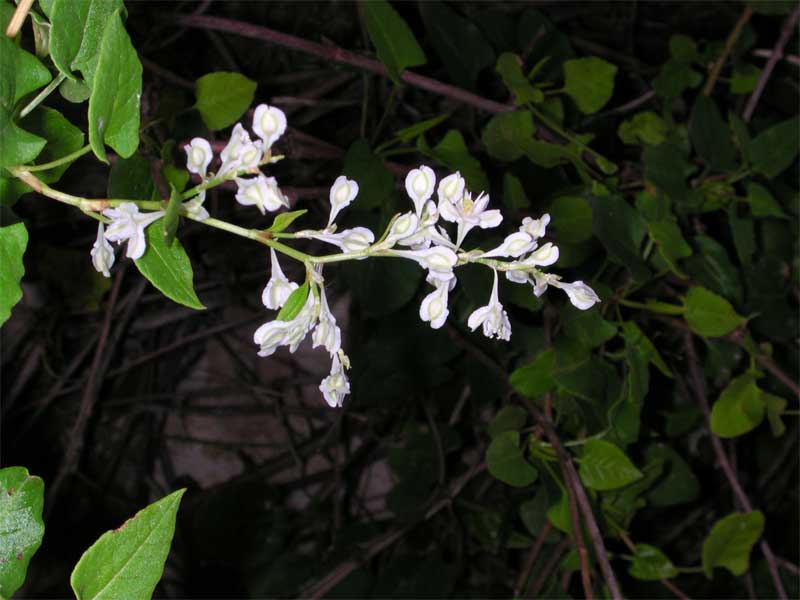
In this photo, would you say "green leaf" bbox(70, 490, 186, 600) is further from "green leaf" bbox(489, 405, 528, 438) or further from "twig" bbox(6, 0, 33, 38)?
"green leaf" bbox(489, 405, 528, 438)

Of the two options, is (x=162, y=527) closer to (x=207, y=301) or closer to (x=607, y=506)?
(x=607, y=506)

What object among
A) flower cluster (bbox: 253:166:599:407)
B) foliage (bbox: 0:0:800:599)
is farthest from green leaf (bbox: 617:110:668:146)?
flower cluster (bbox: 253:166:599:407)

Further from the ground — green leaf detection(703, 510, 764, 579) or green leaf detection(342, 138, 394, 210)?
green leaf detection(342, 138, 394, 210)

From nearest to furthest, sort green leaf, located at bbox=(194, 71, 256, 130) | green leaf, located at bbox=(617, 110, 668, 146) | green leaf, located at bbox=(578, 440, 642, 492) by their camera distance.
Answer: green leaf, located at bbox=(194, 71, 256, 130) → green leaf, located at bbox=(578, 440, 642, 492) → green leaf, located at bbox=(617, 110, 668, 146)

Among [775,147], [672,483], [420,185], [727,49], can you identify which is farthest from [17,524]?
[727,49]

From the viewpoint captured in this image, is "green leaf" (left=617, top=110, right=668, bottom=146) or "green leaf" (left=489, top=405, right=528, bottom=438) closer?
"green leaf" (left=489, top=405, right=528, bottom=438)

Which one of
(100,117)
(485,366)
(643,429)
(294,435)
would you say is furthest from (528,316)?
(100,117)

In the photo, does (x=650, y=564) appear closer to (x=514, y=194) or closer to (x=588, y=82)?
(x=514, y=194)

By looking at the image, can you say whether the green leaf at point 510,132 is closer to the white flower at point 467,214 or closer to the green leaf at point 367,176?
the green leaf at point 367,176
